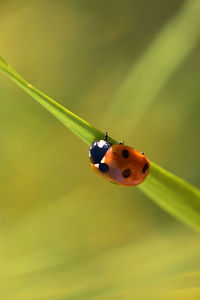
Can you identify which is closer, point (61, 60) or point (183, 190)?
point (183, 190)

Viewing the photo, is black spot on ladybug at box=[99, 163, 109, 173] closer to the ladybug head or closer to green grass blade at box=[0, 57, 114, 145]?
the ladybug head

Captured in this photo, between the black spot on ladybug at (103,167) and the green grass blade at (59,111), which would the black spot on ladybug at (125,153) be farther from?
the green grass blade at (59,111)

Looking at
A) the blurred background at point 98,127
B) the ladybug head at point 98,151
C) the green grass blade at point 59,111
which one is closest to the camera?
the green grass blade at point 59,111

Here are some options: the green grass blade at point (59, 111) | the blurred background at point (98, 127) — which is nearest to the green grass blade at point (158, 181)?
the green grass blade at point (59, 111)

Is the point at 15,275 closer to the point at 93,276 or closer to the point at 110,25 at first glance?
the point at 93,276

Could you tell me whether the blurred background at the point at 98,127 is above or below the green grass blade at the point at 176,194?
above

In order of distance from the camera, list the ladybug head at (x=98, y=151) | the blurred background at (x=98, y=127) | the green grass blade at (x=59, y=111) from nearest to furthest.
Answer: the green grass blade at (x=59, y=111)
the ladybug head at (x=98, y=151)
the blurred background at (x=98, y=127)

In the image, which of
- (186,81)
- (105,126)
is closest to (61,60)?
(105,126)
